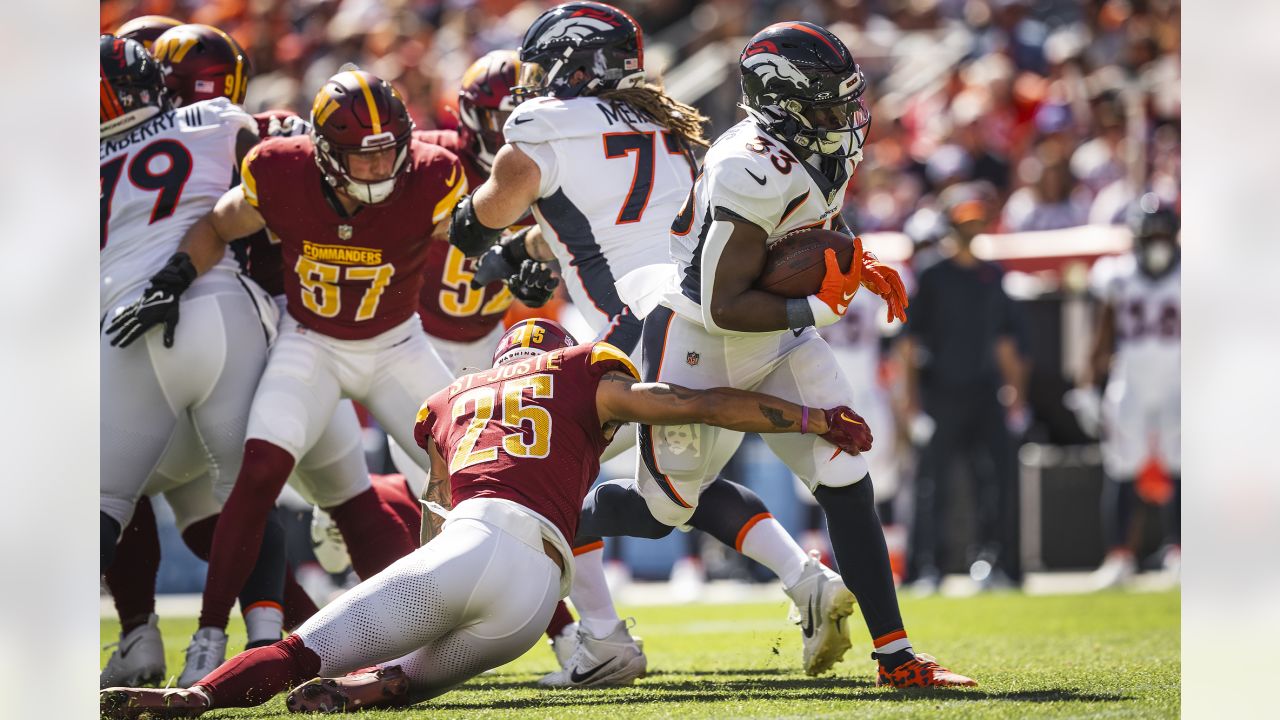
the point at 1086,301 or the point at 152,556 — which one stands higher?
the point at 1086,301

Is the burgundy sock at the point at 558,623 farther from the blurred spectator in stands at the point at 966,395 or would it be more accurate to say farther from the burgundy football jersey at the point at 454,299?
the blurred spectator in stands at the point at 966,395

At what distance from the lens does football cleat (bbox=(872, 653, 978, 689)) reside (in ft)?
12.9

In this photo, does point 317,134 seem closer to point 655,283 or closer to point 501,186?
point 501,186

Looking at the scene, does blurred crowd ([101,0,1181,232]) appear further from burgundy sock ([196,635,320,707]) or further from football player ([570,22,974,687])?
burgundy sock ([196,635,320,707])

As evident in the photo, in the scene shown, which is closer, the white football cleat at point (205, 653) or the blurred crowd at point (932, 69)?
the white football cleat at point (205, 653)

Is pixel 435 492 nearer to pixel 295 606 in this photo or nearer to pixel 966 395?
pixel 295 606

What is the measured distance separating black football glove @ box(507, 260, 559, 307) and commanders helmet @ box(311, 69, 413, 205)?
486mm

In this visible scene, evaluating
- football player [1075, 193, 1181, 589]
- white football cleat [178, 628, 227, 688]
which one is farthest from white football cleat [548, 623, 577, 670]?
football player [1075, 193, 1181, 589]

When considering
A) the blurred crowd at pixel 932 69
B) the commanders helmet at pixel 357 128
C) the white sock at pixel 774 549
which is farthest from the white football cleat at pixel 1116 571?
the commanders helmet at pixel 357 128

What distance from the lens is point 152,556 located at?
519 centimetres

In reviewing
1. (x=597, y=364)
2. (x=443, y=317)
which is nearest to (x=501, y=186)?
(x=597, y=364)

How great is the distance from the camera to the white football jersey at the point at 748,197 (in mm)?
3902
